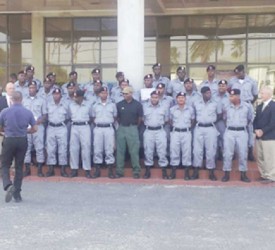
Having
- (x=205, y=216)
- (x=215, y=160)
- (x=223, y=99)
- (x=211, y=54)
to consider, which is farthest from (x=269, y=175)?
(x=211, y=54)

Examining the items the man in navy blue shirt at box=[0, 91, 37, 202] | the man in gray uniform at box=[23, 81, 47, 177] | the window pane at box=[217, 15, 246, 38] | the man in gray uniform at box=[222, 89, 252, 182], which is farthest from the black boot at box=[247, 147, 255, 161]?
the window pane at box=[217, 15, 246, 38]

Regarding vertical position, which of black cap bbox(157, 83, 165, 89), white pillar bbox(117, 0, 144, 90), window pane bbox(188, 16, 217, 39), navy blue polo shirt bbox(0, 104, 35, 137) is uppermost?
window pane bbox(188, 16, 217, 39)

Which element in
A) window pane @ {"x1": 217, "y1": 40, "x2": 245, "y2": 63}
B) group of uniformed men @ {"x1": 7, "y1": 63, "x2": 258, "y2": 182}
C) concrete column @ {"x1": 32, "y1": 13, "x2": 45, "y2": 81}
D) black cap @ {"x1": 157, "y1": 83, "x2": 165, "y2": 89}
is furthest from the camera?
concrete column @ {"x1": 32, "y1": 13, "x2": 45, "y2": 81}

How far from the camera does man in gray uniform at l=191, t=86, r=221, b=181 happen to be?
9.36m

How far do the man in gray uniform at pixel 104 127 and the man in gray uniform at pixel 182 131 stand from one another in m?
1.17

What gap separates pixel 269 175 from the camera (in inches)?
365

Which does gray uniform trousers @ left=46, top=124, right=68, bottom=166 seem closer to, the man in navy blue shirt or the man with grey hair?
the man in navy blue shirt

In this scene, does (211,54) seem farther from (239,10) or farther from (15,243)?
(15,243)

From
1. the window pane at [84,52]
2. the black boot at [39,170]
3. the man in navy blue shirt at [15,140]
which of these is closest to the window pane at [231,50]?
the window pane at [84,52]

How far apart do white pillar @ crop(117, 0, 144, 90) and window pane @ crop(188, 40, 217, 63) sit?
6.47 meters

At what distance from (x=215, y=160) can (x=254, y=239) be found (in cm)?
392

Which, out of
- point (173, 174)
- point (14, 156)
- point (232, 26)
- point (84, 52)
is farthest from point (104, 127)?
point (232, 26)

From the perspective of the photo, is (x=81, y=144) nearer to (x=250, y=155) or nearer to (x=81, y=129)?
(x=81, y=129)

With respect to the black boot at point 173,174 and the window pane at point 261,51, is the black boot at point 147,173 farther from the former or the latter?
the window pane at point 261,51
